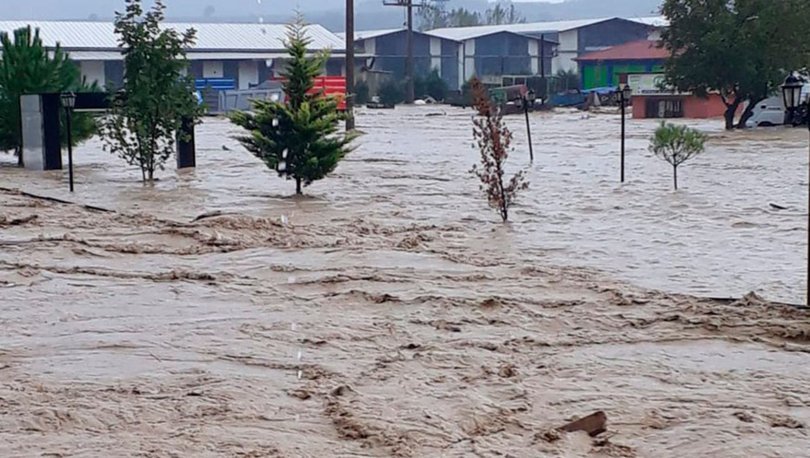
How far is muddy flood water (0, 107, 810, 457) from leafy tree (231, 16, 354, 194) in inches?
26.8

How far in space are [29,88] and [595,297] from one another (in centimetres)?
1815

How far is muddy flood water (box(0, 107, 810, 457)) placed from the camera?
23.2 feet

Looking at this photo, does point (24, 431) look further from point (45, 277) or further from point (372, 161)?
point (372, 161)

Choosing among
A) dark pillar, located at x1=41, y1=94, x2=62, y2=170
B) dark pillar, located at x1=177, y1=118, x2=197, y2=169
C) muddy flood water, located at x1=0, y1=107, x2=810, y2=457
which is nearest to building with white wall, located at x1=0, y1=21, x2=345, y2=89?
dark pillar, located at x1=177, y1=118, x2=197, y2=169

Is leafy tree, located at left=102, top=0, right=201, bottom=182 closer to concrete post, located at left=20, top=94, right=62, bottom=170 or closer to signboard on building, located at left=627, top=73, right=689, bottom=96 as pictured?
concrete post, located at left=20, top=94, right=62, bottom=170

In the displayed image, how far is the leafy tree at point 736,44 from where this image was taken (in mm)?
40094

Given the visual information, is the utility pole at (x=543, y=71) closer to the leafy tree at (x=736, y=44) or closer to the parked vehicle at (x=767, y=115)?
the parked vehicle at (x=767, y=115)

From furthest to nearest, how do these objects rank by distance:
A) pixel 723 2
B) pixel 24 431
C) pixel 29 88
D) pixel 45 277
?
pixel 723 2 < pixel 29 88 < pixel 45 277 < pixel 24 431

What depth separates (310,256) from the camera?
44.4ft

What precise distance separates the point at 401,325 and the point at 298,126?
1021cm

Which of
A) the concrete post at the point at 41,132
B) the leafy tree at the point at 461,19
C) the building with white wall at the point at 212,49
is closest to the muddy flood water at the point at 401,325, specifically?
the concrete post at the point at 41,132

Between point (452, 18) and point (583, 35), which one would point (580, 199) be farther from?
point (452, 18)

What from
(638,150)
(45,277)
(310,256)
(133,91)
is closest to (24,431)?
(45,277)

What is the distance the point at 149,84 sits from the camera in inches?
856
